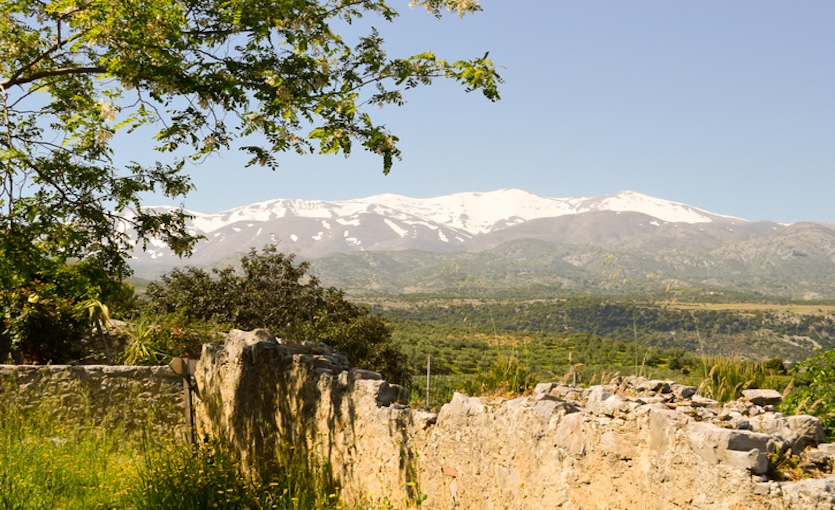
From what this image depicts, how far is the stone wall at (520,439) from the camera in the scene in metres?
4.03

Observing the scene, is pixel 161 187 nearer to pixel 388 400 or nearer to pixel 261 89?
pixel 261 89

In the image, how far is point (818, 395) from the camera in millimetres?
8258

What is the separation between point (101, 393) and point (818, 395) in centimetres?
1113

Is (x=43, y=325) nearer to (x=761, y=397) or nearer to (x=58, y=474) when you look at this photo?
(x=58, y=474)

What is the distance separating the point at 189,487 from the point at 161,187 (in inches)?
187

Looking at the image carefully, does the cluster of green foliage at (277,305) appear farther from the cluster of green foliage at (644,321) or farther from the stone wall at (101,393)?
the cluster of green foliage at (644,321)

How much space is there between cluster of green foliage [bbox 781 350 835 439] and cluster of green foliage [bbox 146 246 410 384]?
18.4 metres

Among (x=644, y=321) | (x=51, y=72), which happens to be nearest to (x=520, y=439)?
(x=51, y=72)

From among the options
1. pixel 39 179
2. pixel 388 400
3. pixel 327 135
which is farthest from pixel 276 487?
pixel 39 179

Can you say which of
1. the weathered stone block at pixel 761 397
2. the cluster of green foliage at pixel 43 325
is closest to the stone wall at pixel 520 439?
the weathered stone block at pixel 761 397

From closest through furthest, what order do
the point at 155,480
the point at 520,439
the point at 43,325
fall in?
the point at 520,439, the point at 155,480, the point at 43,325

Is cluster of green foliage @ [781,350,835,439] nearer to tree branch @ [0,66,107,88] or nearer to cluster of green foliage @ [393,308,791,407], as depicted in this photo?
cluster of green foliage @ [393,308,791,407]

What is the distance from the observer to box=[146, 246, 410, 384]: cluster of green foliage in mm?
27141

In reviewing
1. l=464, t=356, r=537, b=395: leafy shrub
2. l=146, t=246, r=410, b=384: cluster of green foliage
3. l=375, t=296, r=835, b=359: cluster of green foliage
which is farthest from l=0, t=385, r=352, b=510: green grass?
l=375, t=296, r=835, b=359: cluster of green foliage
